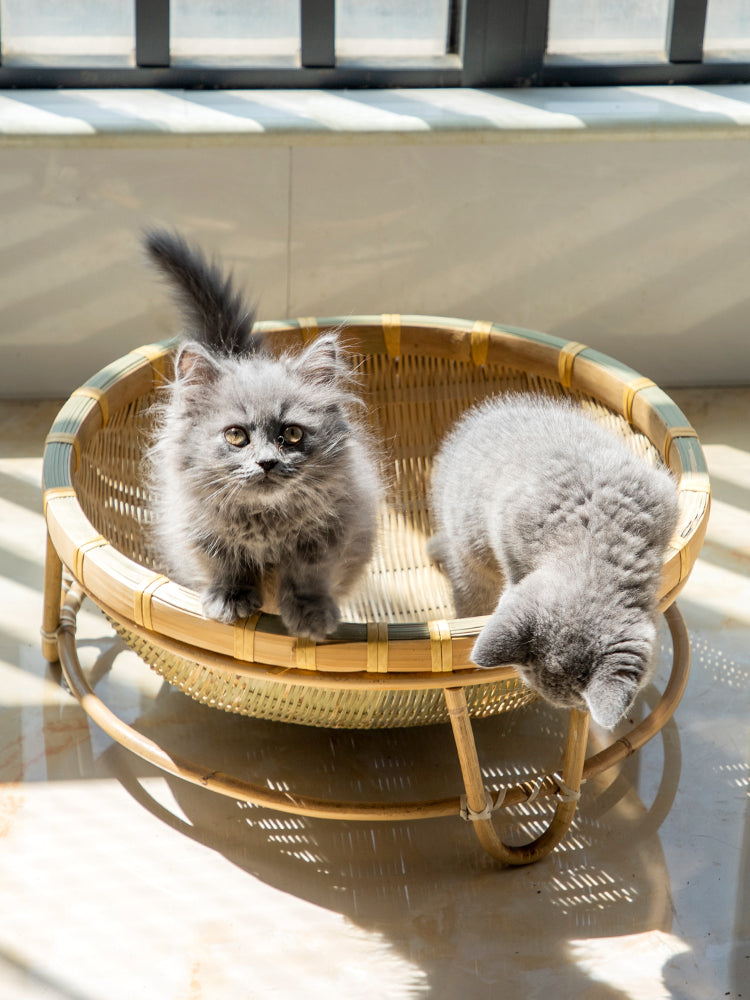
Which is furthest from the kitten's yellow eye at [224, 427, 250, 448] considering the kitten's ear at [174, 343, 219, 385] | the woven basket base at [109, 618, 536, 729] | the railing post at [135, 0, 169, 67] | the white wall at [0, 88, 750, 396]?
the railing post at [135, 0, 169, 67]

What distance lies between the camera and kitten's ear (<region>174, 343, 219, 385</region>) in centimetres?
157

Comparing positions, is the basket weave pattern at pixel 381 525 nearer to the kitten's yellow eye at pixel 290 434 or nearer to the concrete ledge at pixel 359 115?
the kitten's yellow eye at pixel 290 434

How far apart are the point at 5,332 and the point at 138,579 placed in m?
1.62

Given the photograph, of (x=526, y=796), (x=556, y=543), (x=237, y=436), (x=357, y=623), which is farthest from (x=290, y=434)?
(x=526, y=796)

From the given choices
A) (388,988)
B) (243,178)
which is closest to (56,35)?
(243,178)

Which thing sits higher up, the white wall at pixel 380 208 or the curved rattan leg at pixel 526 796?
the white wall at pixel 380 208

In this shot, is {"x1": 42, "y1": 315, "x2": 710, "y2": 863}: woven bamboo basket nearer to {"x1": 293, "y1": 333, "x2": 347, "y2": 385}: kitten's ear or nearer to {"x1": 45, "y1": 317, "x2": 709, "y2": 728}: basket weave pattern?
{"x1": 45, "y1": 317, "x2": 709, "y2": 728}: basket weave pattern

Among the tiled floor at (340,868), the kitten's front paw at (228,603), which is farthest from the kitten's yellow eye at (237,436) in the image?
the tiled floor at (340,868)

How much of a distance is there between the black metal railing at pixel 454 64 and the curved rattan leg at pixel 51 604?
1.65 m

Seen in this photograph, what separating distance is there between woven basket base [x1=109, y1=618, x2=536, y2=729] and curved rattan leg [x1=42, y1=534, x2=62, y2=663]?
0.77ft

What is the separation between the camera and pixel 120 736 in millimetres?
1761

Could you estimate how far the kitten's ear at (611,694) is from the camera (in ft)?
3.95

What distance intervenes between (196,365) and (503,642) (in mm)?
629

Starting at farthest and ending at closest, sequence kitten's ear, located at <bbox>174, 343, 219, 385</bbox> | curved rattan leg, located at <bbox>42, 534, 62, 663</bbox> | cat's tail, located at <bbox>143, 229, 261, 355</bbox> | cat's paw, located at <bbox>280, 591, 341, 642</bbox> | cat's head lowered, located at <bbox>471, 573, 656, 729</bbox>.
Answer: curved rattan leg, located at <bbox>42, 534, 62, 663</bbox> → cat's tail, located at <bbox>143, 229, 261, 355</bbox> → kitten's ear, located at <bbox>174, 343, 219, 385</bbox> → cat's paw, located at <bbox>280, 591, 341, 642</bbox> → cat's head lowered, located at <bbox>471, 573, 656, 729</bbox>
